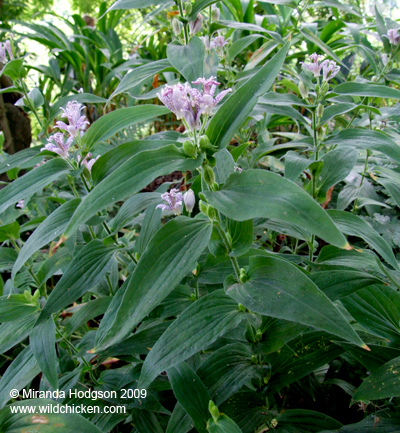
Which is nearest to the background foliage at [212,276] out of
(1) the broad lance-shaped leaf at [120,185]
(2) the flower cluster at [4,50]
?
(1) the broad lance-shaped leaf at [120,185]

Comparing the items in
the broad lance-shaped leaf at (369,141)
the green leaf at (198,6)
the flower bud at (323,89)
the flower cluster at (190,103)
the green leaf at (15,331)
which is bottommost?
the green leaf at (15,331)

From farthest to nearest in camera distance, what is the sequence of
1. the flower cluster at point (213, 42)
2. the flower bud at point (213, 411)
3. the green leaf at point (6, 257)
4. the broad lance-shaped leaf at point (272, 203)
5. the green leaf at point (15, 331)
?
the flower cluster at point (213, 42)
the green leaf at point (6, 257)
the green leaf at point (15, 331)
the flower bud at point (213, 411)
the broad lance-shaped leaf at point (272, 203)

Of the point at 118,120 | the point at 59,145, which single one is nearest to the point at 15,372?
the point at 59,145

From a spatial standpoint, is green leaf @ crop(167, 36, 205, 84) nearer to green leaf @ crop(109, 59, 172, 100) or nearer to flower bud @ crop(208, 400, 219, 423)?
green leaf @ crop(109, 59, 172, 100)

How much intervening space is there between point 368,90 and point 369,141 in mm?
152

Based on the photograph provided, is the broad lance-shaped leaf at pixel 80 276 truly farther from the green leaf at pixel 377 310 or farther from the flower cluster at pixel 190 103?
the green leaf at pixel 377 310

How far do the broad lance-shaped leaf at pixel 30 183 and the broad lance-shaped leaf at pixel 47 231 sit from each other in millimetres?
69

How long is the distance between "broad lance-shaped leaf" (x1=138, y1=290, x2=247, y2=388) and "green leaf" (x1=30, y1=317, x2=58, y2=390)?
0.30 m

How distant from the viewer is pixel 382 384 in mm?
671


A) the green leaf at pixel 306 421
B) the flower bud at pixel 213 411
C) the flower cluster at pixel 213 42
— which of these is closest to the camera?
the flower bud at pixel 213 411

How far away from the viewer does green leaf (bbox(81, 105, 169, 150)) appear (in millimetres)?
727

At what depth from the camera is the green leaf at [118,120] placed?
0.73 metres

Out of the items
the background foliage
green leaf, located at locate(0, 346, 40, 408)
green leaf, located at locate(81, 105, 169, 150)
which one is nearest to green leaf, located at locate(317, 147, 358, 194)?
the background foliage

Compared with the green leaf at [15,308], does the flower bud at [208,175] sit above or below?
above
